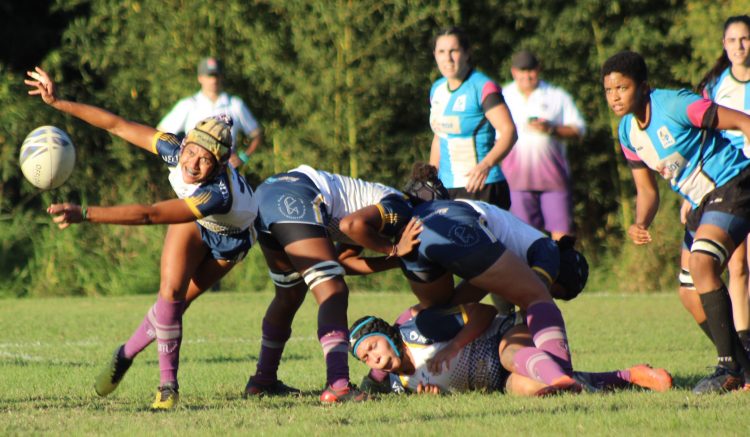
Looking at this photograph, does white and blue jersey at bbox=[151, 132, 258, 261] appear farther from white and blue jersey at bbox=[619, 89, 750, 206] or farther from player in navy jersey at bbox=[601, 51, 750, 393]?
white and blue jersey at bbox=[619, 89, 750, 206]

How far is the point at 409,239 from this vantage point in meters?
6.14

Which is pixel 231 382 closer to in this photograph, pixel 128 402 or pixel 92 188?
pixel 128 402

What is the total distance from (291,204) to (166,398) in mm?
1183

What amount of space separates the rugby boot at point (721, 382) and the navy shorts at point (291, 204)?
2106 millimetres

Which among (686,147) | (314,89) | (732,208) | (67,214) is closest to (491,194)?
(686,147)

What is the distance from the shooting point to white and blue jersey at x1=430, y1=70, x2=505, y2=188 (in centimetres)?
879

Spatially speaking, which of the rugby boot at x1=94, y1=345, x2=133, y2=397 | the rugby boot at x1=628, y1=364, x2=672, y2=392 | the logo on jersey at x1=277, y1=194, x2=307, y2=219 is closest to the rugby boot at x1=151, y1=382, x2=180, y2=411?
the rugby boot at x1=94, y1=345, x2=133, y2=397

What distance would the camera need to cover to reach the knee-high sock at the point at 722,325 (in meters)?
6.24

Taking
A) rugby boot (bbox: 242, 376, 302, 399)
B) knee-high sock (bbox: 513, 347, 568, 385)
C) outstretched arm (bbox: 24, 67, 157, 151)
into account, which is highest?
outstretched arm (bbox: 24, 67, 157, 151)

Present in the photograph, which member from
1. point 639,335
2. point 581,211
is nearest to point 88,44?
point 581,211

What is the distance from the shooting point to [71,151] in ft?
22.3

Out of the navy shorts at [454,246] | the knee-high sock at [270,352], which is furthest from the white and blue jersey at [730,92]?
the knee-high sock at [270,352]

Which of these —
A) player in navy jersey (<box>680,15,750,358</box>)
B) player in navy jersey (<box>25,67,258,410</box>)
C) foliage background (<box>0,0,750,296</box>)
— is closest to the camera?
player in navy jersey (<box>25,67,258,410</box>)

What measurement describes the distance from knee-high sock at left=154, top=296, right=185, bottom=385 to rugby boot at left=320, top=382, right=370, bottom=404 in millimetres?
822
